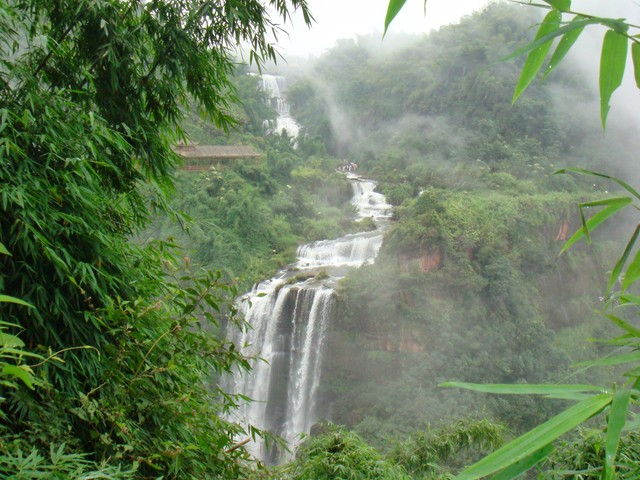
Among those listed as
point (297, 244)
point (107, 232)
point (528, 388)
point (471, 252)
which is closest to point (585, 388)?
point (528, 388)

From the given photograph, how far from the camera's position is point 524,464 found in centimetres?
37

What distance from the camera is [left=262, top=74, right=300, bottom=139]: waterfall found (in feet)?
55.0

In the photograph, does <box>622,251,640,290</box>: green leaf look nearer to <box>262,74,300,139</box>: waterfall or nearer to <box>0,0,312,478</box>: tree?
<box>0,0,312,478</box>: tree

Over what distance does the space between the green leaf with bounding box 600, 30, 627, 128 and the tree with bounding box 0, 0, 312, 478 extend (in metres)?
1.05

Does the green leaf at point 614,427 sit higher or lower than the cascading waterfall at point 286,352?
higher

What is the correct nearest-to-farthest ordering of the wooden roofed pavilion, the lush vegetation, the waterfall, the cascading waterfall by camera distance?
the lush vegetation
the cascading waterfall
the wooden roofed pavilion
the waterfall

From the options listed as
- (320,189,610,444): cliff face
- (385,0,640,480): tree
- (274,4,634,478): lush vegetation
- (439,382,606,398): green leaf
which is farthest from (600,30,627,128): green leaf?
(320,189,610,444): cliff face

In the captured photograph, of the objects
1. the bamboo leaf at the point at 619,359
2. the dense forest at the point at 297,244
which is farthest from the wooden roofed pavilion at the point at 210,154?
the bamboo leaf at the point at 619,359

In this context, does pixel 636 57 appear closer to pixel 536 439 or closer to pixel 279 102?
pixel 536 439

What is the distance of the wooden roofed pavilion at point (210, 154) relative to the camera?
10.9 meters

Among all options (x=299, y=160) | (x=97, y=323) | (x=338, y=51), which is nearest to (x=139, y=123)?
(x=97, y=323)

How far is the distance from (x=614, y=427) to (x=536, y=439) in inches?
2.0

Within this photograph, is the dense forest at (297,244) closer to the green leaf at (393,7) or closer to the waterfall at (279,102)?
the green leaf at (393,7)

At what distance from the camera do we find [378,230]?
431 inches
